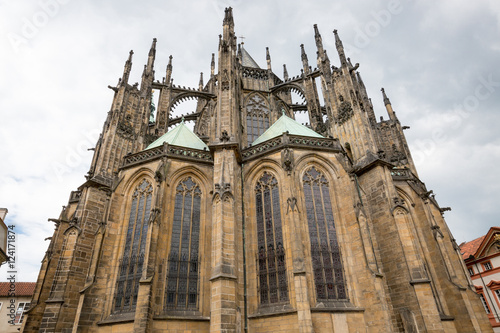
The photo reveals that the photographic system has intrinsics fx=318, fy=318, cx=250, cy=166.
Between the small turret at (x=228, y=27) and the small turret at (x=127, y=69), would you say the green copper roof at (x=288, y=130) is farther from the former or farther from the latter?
the small turret at (x=127, y=69)

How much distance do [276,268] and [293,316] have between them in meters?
2.01

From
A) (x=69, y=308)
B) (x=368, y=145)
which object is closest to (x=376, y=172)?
(x=368, y=145)

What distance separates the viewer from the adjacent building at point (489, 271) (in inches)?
1044

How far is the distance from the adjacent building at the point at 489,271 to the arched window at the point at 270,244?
77.1 ft

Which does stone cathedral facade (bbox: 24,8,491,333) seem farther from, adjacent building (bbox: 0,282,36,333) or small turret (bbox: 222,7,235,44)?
adjacent building (bbox: 0,282,36,333)

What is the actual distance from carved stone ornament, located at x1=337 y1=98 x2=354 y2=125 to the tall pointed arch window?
5.80 meters

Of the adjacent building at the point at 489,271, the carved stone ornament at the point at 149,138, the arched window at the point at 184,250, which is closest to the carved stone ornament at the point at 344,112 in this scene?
the arched window at the point at 184,250

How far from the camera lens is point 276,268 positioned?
43.4 feet

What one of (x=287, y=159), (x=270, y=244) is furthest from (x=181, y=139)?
(x=270, y=244)

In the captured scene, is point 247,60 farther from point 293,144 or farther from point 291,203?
point 291,203

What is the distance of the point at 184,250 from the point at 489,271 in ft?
89.9

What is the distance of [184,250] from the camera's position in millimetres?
13984

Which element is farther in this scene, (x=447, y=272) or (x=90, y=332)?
(x=447, y=272)

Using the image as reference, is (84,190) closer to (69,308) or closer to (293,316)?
(69,308)
